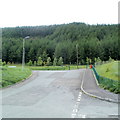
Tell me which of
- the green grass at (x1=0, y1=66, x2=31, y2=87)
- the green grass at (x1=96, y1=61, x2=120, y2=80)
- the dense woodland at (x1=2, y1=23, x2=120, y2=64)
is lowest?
the green grass at (x1=0, y1=66, x2=31, y2=87)

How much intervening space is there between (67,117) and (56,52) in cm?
7386

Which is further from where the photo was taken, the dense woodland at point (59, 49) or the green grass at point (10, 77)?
the dense woodland at point (59, 49)

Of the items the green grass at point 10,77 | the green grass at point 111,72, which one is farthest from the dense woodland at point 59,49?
the green grass at point 10,77

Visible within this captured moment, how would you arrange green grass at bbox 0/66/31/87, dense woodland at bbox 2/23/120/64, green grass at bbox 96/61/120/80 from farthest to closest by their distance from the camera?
dense woodland at bbox 2/23/120/64 → green grass at bbox 96/61/120/80 → green grass at bbox 0/66/31/87

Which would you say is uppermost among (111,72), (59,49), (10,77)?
(59,49)

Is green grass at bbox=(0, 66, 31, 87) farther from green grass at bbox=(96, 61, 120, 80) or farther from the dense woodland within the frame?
the dense woodland

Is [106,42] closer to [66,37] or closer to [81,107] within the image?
[66,37]

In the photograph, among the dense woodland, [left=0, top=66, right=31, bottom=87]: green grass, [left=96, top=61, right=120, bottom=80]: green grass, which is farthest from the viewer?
the dense woodland

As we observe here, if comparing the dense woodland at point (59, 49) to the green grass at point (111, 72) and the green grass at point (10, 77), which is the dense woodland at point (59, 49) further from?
the green grass at point (10, 77)

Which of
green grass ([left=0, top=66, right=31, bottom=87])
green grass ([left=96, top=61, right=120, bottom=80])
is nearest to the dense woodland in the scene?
green grass ([left=96, top=61, right=120, bottom=80])

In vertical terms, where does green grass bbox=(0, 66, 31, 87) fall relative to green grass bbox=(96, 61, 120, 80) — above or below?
below

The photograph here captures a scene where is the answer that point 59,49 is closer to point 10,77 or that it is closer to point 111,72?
point 111,72

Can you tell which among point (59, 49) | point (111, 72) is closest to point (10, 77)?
point (111, 72)

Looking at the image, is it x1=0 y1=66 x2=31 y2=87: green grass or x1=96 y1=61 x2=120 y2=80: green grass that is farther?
x1=96 y1=61 x2=120 y2=80: green grass
